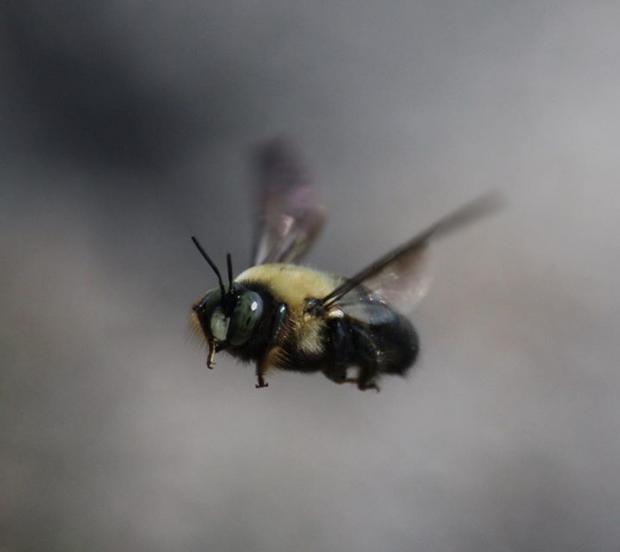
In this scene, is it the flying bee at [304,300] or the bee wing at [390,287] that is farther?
the bee wing at [390,287]

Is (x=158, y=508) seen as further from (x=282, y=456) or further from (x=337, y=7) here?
(x=337, y=7)

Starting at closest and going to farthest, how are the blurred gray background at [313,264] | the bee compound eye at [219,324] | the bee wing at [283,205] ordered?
the bee compound eye at [219,324]
the bee wing at [283,205]
the blurred gray background at [313,264]

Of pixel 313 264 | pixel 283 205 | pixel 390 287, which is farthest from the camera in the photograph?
pixel 313 264

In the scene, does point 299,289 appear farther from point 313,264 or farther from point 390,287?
point 313,264

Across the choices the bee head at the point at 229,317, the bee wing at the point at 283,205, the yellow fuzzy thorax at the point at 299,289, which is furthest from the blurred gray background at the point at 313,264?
the bee head at the point at 229,317

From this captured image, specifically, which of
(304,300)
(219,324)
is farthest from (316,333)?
(219,324)

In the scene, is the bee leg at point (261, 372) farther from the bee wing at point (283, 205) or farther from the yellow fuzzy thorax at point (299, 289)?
the bee wing at point (283, 205)

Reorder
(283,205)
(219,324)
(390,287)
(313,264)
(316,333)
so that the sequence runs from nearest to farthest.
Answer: (219,324) < (316,333) < (390,287) < (283,205) < (313,264)
